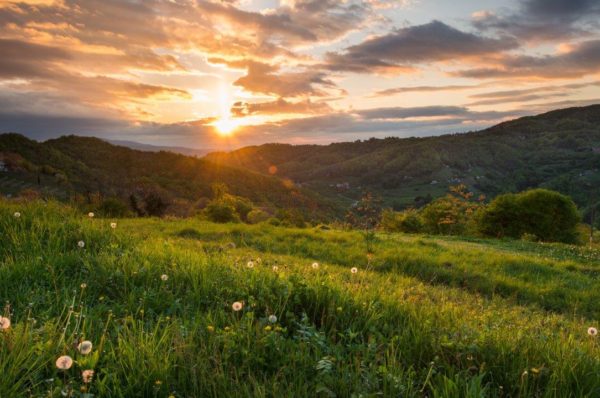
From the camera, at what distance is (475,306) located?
22.3ft

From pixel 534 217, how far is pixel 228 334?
44248 millimetres

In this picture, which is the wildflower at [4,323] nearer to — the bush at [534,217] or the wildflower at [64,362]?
the wildflower at [64,362]

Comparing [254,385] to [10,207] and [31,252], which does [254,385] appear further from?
[10,207]

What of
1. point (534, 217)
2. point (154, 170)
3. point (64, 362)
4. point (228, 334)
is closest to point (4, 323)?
point (64, 362)

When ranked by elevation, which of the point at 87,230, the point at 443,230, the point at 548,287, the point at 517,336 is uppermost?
the point at 87,230

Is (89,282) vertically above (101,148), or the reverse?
(101,148)

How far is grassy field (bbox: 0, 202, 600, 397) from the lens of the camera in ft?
9.36

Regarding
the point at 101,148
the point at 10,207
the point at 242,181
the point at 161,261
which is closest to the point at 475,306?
the point at 161,261

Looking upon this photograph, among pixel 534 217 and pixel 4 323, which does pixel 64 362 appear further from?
pixel 534 217

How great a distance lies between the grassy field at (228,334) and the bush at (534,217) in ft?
125

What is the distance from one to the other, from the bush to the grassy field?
3798 cm

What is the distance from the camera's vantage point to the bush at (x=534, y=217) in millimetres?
40188

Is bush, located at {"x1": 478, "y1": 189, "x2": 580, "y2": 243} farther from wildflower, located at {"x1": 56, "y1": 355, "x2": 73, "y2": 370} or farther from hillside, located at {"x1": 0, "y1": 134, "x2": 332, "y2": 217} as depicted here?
wildflower, located at {"x1": 56, "y1": 355, "x2": 73, "y2": 370}

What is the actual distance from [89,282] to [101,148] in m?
129
